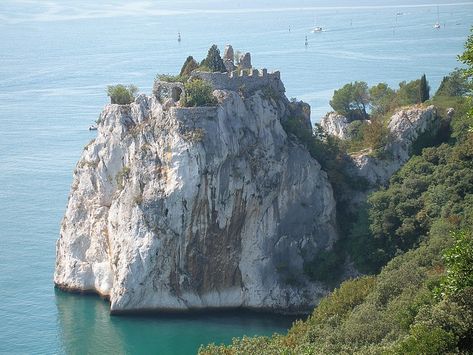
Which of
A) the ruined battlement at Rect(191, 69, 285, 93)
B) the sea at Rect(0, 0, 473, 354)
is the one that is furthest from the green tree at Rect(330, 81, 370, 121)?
the sea at Rect(0, 0, 473, 354)

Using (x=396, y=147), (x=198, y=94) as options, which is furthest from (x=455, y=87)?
(x=198, y=94)

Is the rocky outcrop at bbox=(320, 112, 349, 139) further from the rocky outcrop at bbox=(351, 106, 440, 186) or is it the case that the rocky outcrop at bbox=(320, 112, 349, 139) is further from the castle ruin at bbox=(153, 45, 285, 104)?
the castle ruin at bbox=(153, 45, 285, 104)

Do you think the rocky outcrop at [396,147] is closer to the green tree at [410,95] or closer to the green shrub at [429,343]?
the green tree at [410,95]

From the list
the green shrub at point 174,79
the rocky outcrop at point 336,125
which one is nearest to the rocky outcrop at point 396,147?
the rocky outcrop at point 336,125

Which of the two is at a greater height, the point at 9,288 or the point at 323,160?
the point at 323,160

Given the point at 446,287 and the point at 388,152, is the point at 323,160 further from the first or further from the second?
the point at 446,287

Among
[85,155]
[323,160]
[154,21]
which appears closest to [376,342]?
[323,160]
